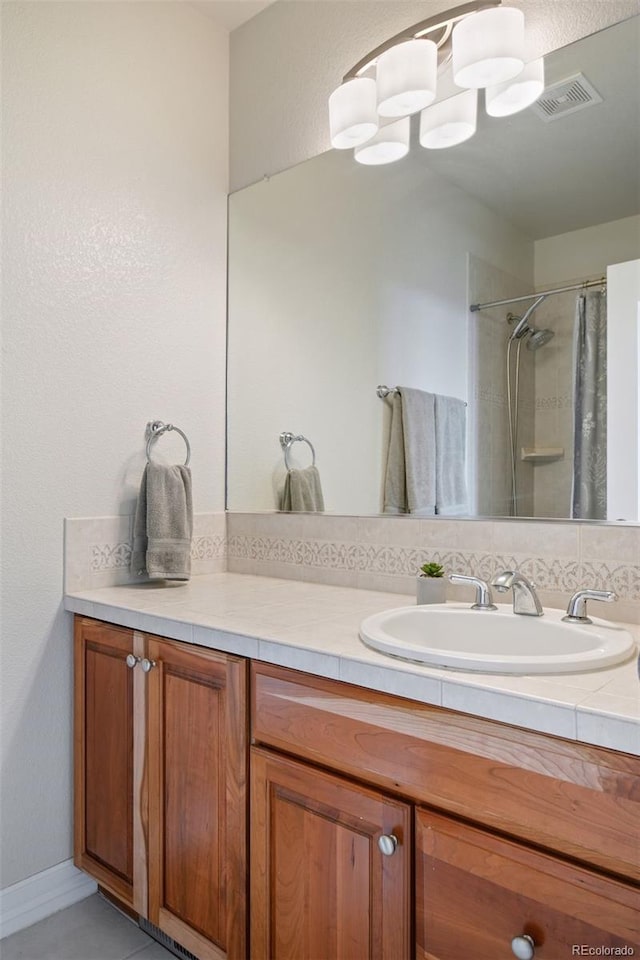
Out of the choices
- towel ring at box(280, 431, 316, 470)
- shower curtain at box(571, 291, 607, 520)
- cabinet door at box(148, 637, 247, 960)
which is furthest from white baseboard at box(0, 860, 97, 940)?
shower curtain at box(571, 291, 607, 520)

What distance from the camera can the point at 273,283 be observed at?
2.11 m

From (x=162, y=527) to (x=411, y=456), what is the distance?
2.41ft

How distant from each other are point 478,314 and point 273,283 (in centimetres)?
81

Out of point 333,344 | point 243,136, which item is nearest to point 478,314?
point 333,344

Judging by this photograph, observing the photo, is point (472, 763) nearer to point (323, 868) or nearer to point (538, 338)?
point (323, 868)

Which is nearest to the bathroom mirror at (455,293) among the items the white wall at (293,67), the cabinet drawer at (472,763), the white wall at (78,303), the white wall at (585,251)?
Answer: the white wall at (585,251)

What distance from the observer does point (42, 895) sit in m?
1.64

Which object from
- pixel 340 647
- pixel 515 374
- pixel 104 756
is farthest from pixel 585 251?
pixel 104 756

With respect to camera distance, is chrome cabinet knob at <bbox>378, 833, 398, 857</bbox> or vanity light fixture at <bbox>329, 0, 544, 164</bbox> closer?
chrome cabinet knob at <bbox>378, 833, 398, 857</bbox>

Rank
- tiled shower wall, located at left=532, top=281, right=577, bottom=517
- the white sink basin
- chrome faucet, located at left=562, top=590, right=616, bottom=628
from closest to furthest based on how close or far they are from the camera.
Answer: the white sink basin
chrome faucet, located at left=562, top=590, right=616, bottom=628
tiled shower wall, located at left=532, top=281, right=577, bottom=517

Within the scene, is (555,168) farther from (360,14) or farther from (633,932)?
(633,932)

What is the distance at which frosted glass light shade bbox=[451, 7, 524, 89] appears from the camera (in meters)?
1.48

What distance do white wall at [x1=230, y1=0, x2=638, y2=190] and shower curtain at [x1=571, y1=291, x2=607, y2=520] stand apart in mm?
944

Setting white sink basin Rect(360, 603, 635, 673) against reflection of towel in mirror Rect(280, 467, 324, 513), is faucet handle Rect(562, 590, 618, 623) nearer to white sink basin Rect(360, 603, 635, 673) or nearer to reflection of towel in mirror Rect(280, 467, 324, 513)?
white sink basin Rect(360, 603, 635, 673)
